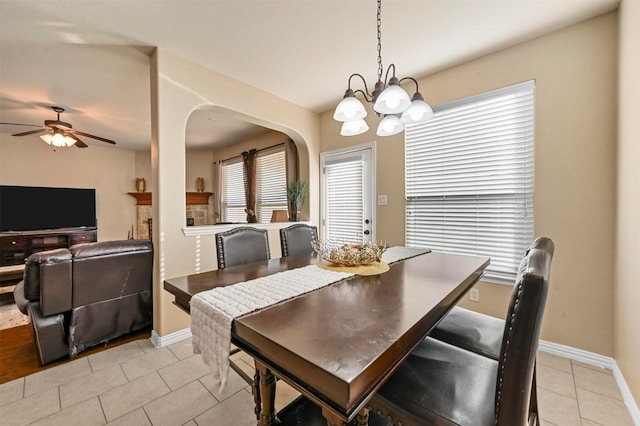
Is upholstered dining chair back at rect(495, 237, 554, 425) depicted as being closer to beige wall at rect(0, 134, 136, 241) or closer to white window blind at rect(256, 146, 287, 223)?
white window blind at rect(256, 146, 287, 223)

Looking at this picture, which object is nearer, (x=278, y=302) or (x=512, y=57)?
(x=278, y=302)

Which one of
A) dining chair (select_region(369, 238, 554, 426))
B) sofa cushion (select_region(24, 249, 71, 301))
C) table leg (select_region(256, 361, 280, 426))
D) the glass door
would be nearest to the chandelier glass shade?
sofa cushion (select_region(24, 249, 71, 301))

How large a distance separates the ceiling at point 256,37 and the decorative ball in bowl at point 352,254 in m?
1.77

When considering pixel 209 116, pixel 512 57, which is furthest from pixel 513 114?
pixel 209 116

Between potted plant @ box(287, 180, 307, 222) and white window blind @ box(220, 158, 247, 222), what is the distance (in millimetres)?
1911

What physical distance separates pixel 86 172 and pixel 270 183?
13.2 feet

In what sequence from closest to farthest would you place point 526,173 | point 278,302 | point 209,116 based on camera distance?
point 278,302
point 526,173
point 209,116

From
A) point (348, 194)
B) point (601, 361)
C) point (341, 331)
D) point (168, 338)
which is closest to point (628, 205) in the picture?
point (601, 361)

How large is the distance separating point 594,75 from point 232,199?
5645mm

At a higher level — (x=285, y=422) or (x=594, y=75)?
(x=594, y=75)

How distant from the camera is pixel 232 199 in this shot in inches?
231

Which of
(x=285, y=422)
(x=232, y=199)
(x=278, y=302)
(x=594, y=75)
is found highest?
(x=594, y=75)

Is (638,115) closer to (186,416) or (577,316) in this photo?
(577,316)

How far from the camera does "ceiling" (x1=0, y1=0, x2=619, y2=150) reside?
1960 millimetres
